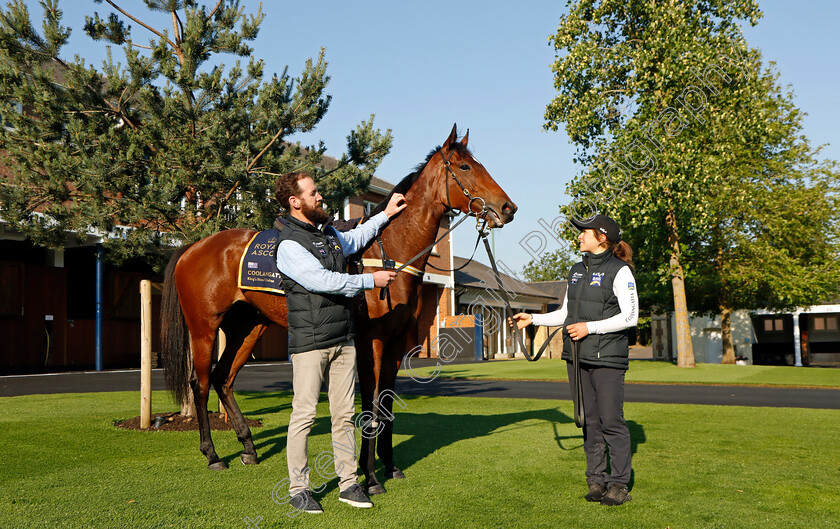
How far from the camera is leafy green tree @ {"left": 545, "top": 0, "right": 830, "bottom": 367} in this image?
1348 centimetres

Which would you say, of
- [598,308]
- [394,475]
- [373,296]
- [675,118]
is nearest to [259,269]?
[373,296]

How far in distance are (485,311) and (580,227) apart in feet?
90.1

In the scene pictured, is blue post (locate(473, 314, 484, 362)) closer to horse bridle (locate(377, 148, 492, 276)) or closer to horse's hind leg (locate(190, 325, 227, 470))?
horse's hind leg (locate(190, 325, 227, 470))

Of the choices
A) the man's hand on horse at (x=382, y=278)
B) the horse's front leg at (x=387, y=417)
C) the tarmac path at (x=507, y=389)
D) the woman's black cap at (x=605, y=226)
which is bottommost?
the tarmac path at (x=507, y=389)

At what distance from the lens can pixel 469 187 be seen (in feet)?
16.1

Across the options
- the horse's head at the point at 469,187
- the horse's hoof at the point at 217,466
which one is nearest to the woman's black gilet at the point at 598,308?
the horse's head at the point at 469,187

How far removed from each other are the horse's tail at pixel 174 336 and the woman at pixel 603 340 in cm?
349

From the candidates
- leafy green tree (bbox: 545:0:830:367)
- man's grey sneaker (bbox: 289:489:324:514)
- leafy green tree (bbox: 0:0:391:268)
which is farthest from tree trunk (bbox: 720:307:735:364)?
man's grey sneaker (bbox: 289:489:324:514)

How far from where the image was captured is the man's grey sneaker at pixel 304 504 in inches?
155

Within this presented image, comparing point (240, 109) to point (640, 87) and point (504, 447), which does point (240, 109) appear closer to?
point (504, 447)

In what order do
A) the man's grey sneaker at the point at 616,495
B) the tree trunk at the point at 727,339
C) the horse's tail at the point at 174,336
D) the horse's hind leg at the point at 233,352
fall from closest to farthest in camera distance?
the man's grey sneaker at the point at 616,495
the horse's hind leg at the point at 233,352
the horse's tail at the point at 174,336
the tree trunk at the point at 727,339

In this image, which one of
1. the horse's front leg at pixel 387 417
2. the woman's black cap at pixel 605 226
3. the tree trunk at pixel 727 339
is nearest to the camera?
the woman's black cap at pixel 605 226

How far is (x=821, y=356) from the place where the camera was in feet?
115

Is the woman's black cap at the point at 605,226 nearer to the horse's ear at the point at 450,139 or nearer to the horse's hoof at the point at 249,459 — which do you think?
the horse's ear at the point at 450,139
